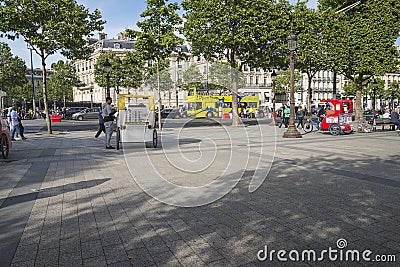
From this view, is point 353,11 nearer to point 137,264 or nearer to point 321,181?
point 321,181

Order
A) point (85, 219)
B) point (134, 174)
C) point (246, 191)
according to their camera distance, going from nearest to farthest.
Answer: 1. point (85, 219)
2. point (246, 191)
3. point (134, 174)

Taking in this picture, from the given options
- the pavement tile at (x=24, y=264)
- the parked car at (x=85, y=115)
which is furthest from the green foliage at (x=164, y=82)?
the parked car at (x=85, y=115)

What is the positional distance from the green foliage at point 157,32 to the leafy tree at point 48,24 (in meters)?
3.22

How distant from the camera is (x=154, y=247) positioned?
3.89m

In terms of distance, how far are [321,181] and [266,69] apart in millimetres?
23423

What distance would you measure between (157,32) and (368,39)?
53.1 feet

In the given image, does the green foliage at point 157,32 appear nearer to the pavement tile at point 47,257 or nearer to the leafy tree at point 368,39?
the leafy tree at point 368,39

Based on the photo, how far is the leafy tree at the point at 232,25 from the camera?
23.8 meters

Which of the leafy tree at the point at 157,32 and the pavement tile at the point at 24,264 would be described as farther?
the leafy tree at the point at 157,32

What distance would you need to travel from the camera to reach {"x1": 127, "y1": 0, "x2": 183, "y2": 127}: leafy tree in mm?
20578

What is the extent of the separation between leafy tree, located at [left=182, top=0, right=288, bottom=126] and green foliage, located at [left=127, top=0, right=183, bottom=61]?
3.34 m

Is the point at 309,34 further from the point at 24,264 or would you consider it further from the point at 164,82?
the point at 24,264

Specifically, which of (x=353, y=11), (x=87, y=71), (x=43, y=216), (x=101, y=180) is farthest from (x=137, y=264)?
(x=87, y=71)

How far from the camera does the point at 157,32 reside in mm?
21062
